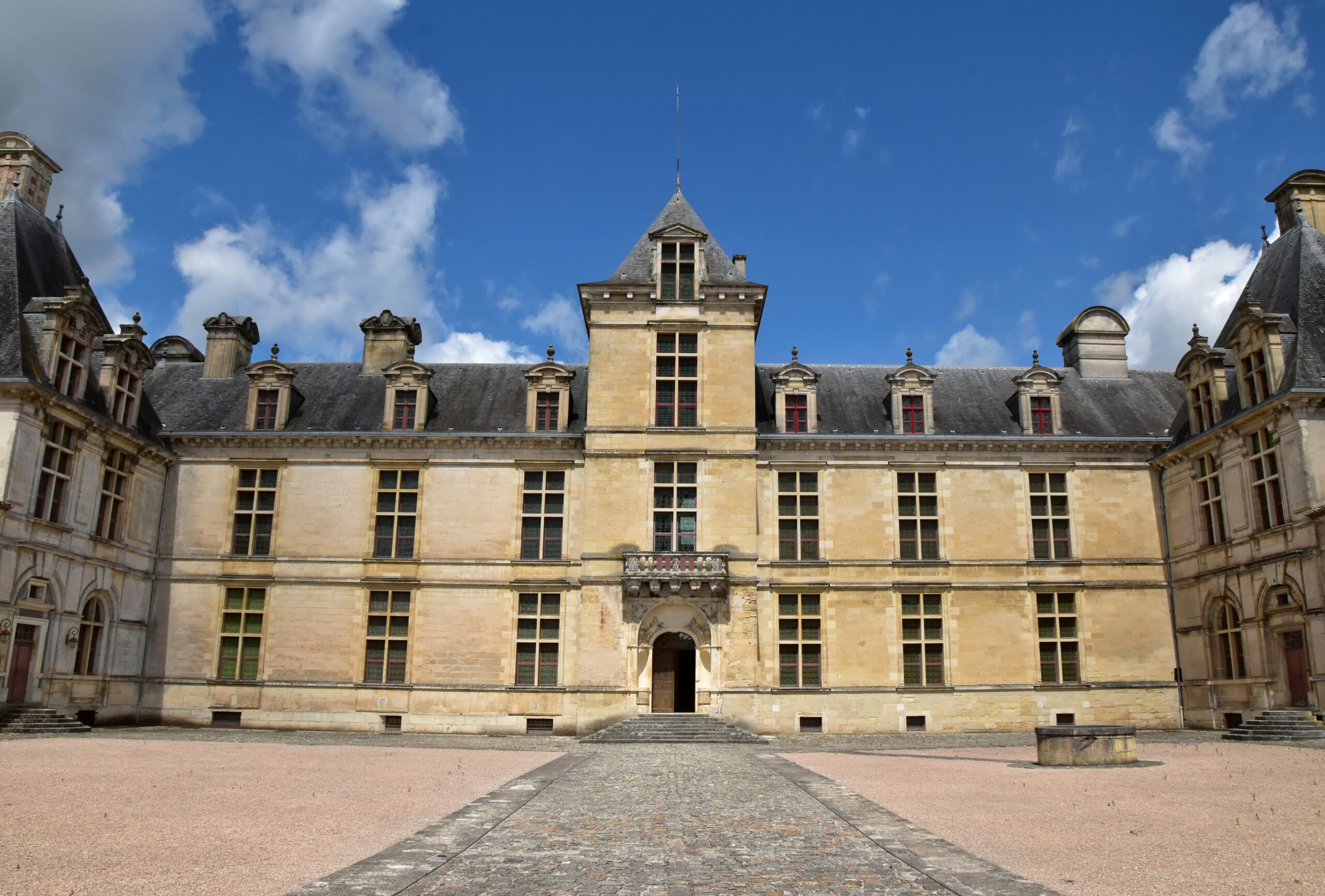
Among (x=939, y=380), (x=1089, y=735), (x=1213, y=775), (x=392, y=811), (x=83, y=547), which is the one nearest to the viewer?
(x=392, y=811)

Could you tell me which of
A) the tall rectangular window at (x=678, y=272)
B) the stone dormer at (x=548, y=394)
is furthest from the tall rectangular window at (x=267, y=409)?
the tall rectangular window at (x=678, y=272)

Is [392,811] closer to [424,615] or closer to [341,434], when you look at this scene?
[424,615]

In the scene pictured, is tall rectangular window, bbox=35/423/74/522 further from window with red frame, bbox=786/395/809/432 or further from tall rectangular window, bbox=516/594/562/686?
window with red frame, bbox=786/395/809/432

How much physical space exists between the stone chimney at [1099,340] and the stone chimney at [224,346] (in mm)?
24796

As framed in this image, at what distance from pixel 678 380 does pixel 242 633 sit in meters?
12.9

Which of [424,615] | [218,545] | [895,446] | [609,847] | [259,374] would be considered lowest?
[609,847]

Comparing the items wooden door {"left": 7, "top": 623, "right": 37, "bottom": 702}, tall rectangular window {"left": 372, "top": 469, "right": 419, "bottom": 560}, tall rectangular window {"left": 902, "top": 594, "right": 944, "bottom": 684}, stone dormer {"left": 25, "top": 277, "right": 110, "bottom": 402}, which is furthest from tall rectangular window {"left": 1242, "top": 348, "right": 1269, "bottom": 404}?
wooden door {"left": 7, "top": 623, "right": 37, "bottom": 702}

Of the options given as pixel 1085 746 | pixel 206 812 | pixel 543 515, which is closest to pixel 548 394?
pixel 543 515

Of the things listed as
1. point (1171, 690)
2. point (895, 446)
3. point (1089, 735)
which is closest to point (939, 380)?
point (895, 446)

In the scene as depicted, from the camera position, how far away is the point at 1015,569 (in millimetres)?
25219

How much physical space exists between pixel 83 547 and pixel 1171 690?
2627 centimetres

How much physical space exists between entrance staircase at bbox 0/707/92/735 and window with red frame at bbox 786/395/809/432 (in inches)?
703

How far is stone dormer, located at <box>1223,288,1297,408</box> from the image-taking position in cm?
2128

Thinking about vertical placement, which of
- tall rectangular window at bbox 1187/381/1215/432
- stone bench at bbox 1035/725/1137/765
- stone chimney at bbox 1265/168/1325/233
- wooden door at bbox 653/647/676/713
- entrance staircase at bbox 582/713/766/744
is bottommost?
entrance staircase at bbox 582/713/766/744
